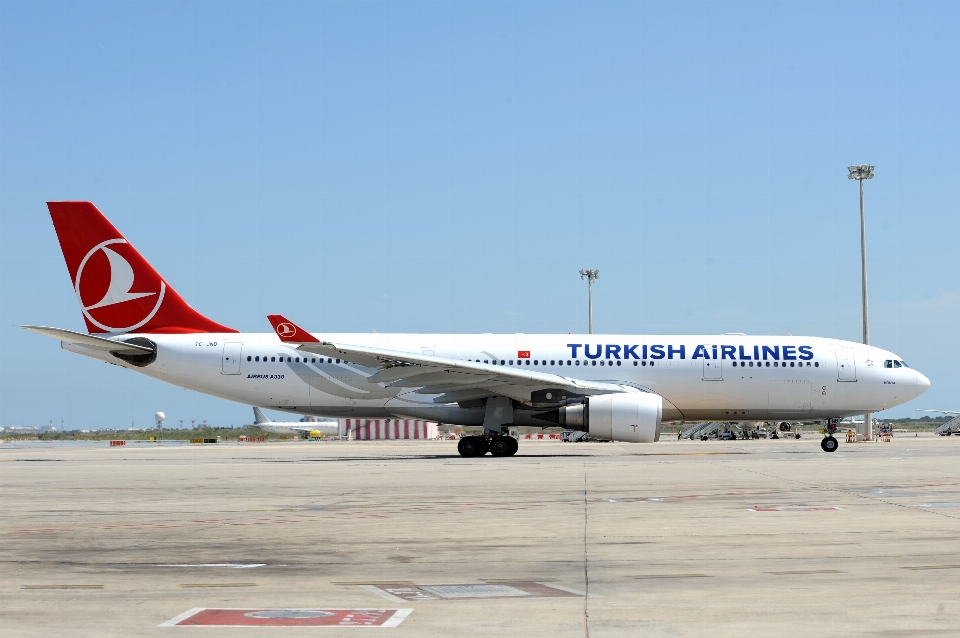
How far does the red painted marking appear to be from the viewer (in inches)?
255

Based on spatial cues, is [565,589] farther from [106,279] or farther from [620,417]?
[106,279]

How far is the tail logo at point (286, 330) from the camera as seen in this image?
89.6 feet

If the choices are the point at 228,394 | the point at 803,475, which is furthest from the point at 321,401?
the point at 803,475

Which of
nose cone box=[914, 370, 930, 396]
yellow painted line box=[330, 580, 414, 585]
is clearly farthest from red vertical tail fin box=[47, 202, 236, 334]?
yellow painted line box=[330, 580, 414, 585]

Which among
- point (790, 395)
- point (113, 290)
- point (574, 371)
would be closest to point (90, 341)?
point (113, 290)

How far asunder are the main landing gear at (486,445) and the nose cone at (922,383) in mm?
13312

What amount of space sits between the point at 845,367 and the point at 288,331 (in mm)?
17286

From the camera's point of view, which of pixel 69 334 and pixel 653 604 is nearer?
pixel 653 604

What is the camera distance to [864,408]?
32.5 m

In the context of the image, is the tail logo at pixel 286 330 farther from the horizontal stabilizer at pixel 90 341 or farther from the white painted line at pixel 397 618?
the white painted line at pixel 397 618

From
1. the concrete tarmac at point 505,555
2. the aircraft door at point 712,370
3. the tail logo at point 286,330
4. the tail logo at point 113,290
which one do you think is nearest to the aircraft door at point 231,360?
the tail logo at point 113,290

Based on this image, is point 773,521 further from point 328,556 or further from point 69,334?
point 69,334

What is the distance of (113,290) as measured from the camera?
31938mm

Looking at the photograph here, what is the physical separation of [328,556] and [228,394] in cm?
2287
